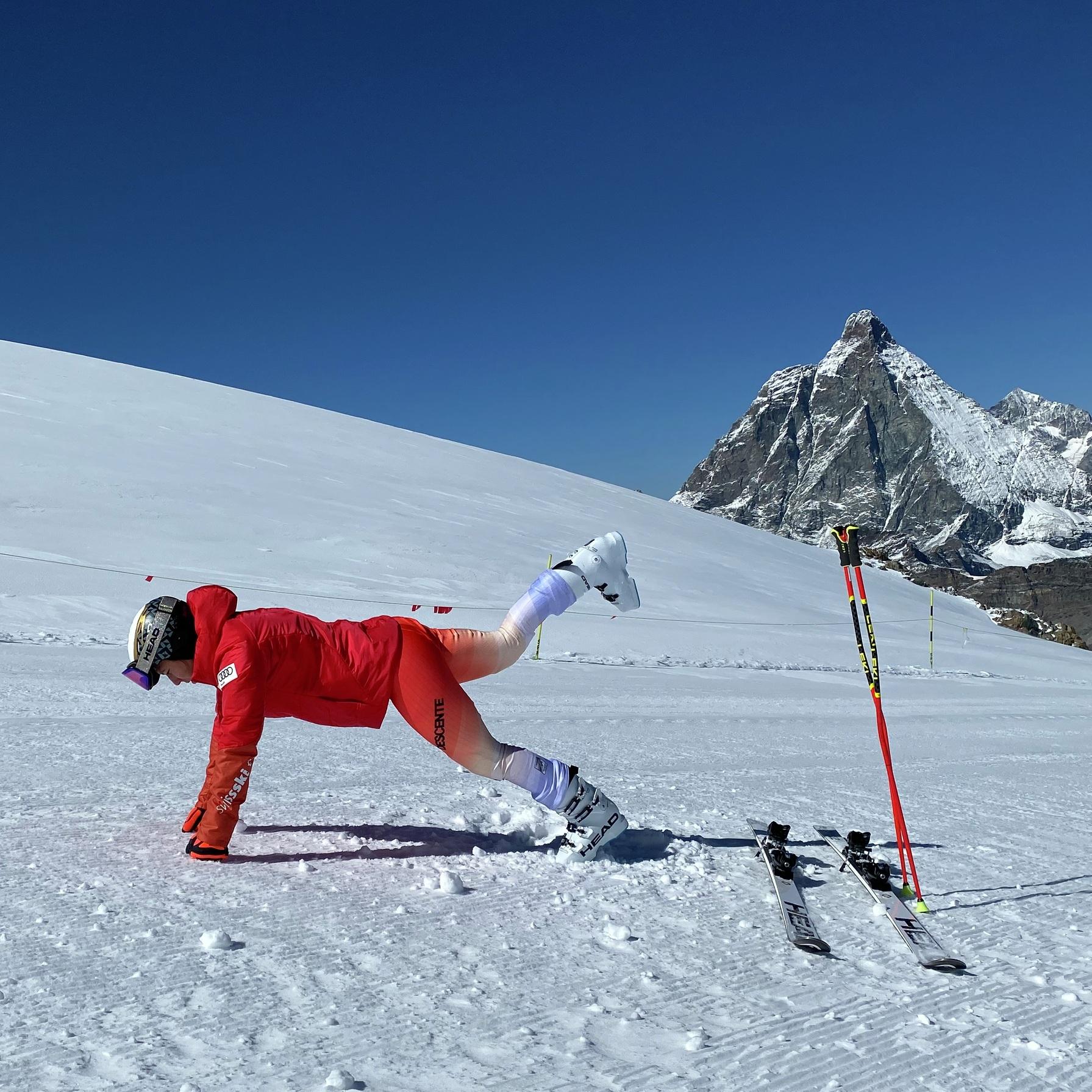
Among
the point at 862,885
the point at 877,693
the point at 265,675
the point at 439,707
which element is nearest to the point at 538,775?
the point at 439,707

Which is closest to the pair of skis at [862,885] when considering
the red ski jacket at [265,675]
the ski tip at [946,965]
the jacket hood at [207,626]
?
the ski tip at [946,965]

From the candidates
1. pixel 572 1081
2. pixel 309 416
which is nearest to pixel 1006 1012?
pixel 572 1081

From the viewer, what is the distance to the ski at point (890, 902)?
100 inches

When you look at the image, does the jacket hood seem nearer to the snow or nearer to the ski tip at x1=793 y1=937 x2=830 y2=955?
the snow

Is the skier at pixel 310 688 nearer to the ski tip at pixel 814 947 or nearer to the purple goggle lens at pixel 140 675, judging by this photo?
the purple goggle lens at pixel 140 675

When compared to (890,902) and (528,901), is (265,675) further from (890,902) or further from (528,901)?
(890,902)

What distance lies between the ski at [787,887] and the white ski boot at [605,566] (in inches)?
41.9

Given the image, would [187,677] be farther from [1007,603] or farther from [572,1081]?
[1007,603]

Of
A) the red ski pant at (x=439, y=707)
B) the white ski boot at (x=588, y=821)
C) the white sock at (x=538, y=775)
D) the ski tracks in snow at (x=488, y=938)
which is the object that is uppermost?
the red ski pant at (x=439, y=707)

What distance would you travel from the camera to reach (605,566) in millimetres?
3754

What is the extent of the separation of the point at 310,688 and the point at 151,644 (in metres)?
0.57

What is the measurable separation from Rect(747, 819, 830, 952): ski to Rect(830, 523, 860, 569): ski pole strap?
3.47ft

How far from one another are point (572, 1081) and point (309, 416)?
32.0 metres

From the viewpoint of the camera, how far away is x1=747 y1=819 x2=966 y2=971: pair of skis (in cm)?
262
